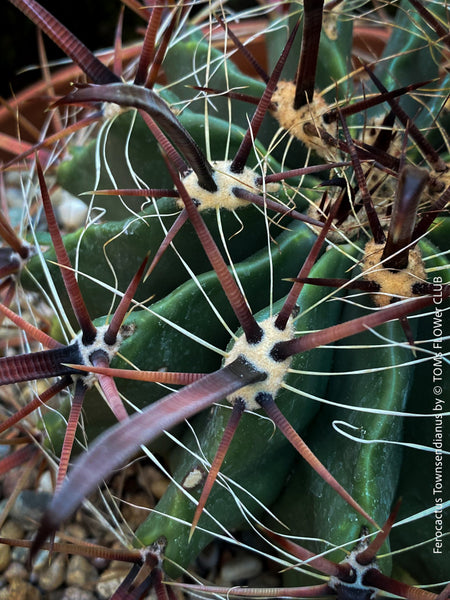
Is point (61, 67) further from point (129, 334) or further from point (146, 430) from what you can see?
point (146, 430)

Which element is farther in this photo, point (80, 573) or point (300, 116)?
point (80, 573)

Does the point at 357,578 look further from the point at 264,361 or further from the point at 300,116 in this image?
the point at 300,116

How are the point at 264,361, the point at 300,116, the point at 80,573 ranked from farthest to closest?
the point at 80,573 → the point at 300,116 → the point at 264,361

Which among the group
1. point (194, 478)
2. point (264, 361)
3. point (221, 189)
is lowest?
point (194, 478)

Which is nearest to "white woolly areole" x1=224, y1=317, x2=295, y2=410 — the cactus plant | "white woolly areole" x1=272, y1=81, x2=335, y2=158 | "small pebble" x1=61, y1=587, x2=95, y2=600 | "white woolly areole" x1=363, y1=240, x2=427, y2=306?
the cactus plant

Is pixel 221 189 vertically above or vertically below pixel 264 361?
above

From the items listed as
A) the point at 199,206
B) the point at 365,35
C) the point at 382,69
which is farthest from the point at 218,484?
the point at 365,35

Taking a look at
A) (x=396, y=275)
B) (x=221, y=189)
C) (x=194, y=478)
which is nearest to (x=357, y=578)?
(x=194, y=478)

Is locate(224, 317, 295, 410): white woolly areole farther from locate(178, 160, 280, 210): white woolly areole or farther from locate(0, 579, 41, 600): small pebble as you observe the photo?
locate(0, 579, 41, 600): small pebble
